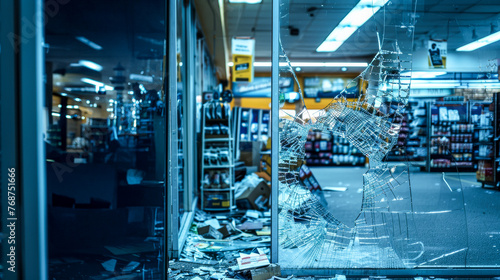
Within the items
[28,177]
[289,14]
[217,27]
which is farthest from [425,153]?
[217,27]

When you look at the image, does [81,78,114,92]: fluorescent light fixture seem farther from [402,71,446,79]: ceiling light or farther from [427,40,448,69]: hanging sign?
[427,40,448,69]: hanging sign

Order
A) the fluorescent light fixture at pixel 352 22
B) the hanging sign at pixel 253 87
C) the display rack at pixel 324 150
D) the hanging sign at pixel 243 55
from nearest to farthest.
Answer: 1. the fluorescent light fixture at pixel 352 22
2. the hanging sign at pixel 243 55
3. the display rack at pixel 324 150
4. the hanging sign at pixel 253 87

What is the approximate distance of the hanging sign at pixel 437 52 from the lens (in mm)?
3492

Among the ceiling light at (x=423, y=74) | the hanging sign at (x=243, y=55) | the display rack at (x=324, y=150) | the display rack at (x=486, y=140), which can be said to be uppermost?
the hanging sign at (x=243, y=55)

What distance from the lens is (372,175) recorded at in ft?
10.9

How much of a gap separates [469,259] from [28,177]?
137 inches

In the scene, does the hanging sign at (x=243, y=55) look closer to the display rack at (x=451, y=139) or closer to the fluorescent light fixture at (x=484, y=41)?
the display rack at (x=451, y=139)

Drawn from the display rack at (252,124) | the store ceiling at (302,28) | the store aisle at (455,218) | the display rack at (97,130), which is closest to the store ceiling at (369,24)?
the store ceiling at (302,28)

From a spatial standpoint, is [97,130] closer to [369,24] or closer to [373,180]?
[373,180]

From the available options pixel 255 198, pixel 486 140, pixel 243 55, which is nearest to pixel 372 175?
pixel 486 140

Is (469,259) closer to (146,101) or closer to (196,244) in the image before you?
(196,244)

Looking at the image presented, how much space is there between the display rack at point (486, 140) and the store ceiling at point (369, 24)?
55 centimetres

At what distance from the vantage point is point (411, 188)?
3.30m

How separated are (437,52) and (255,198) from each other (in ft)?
11.9
